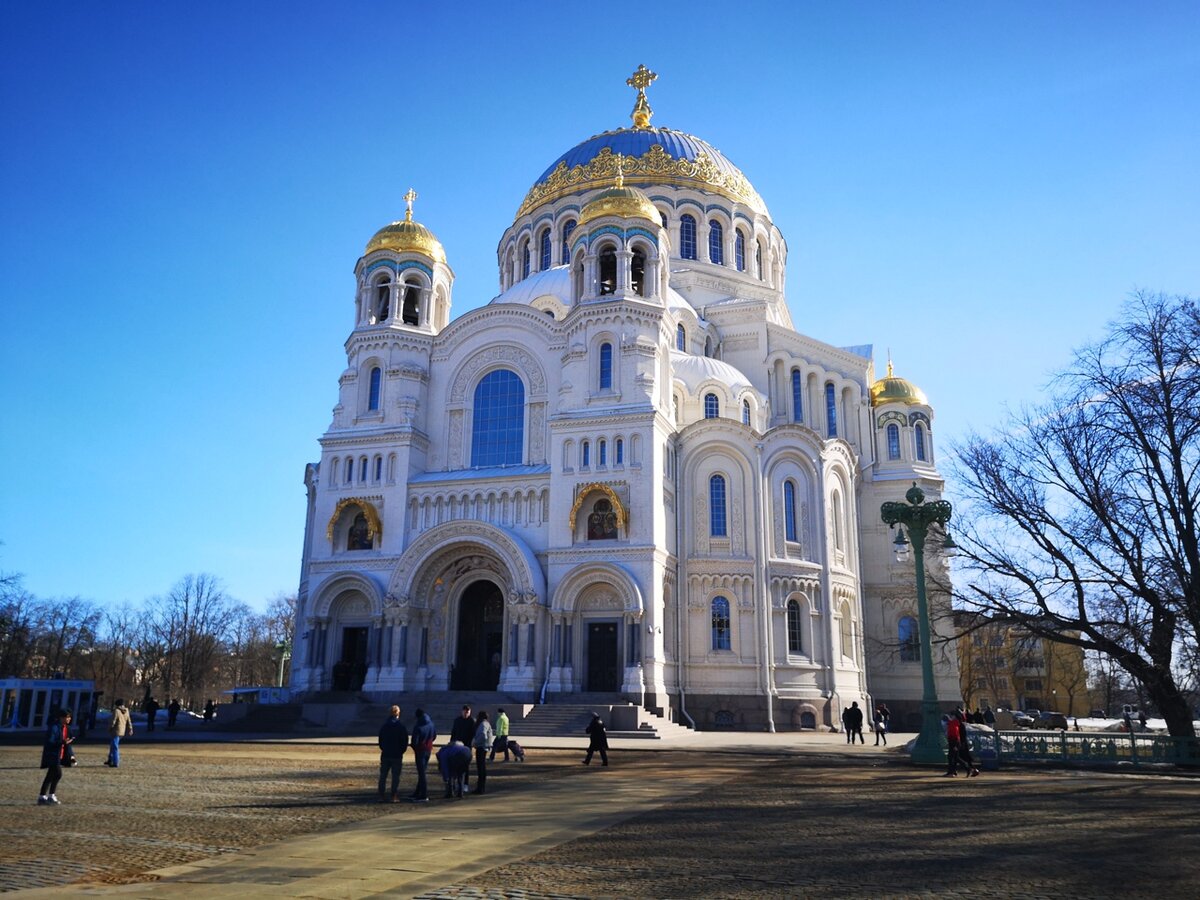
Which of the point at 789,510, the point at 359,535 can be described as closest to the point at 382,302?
the point at 359,535

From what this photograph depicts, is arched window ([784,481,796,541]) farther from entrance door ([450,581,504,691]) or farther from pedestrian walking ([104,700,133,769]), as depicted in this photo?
pedestrian walking ([104,700,133,769])

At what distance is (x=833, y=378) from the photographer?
4594 cm

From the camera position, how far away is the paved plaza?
782 centimetres

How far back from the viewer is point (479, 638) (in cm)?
3638

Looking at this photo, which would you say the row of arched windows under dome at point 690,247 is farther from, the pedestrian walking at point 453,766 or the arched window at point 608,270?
the pedestrian walking at point 453,766

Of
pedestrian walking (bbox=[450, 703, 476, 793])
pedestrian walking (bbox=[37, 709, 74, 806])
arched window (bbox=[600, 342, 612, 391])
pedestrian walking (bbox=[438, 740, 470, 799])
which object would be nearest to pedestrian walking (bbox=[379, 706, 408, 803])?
pedestrian walking (bbox=[438, 740, 470, 799])

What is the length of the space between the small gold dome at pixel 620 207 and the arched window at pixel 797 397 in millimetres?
11691

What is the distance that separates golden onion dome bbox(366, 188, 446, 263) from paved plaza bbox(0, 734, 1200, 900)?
26.5 m

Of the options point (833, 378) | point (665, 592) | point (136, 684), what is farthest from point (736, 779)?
point (136, 684)

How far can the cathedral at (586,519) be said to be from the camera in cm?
3350

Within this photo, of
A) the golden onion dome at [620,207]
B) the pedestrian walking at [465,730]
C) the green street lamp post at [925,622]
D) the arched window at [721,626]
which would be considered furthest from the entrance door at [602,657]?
the pedestrian walking at [465,730]

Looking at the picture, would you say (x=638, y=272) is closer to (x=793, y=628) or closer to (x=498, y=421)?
(x=498, y=421)

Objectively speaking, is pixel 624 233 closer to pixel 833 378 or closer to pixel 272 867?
pixel 833 378

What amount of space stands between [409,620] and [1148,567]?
24262mm
